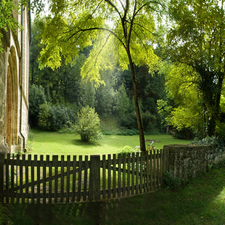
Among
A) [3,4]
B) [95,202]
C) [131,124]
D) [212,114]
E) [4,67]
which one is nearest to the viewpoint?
[3,4]

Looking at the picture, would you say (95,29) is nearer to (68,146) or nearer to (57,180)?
(57,180)

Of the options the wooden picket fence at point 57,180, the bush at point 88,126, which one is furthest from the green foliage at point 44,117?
the wooden picket fence at point 57,180

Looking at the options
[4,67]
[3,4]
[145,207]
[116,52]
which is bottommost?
[145,207]

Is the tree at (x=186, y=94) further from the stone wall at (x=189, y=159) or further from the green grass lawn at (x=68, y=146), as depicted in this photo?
the green grass lawn at (x=68, y=146)

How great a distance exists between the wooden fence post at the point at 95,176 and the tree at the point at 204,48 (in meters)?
6.15

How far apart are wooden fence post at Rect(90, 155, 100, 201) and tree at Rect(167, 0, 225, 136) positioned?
20.2 ft

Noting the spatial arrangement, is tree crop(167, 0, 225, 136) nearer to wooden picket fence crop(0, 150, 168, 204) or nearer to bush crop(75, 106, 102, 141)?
wooden picket fence crop(0, 150, 168, 204)

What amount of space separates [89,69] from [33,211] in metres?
7.01

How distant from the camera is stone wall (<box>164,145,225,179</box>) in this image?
18.4ft

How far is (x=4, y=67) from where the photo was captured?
519 centimetres

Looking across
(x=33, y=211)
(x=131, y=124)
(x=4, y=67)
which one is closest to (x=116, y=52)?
(x=4, y=67)

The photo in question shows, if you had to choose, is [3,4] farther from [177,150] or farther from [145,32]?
[145,32]

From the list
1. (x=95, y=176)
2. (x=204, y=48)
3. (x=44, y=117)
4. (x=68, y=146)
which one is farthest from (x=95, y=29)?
(x=44, y=117)

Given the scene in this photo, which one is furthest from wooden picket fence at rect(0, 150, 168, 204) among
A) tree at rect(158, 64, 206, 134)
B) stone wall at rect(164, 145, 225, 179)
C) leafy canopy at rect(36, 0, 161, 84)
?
tree at rect(158, 64, 206, 134)
